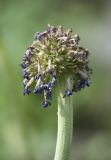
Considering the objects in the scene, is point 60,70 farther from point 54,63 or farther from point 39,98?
point 39,98

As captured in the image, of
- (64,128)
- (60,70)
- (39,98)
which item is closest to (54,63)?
(60,70)

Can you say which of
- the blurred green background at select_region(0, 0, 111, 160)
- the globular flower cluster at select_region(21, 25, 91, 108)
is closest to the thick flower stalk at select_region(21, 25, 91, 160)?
the globular flower cluster at select_region(21, 25, 91, 108)

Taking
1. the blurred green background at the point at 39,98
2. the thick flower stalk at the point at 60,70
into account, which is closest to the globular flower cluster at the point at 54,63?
the thick flower stalk at the point at 60,70

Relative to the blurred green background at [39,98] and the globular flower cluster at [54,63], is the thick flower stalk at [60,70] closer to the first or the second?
the globular flower cluster at [54,63]

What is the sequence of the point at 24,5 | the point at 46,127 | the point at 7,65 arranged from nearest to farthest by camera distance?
the point at 7,65
the point at 46,127
the point at 24,5

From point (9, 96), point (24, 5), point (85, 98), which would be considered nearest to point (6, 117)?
point (9, 96)

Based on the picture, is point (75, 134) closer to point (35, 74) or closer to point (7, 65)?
point (7, 65)

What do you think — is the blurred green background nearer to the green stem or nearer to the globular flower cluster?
the globular flower cluster
